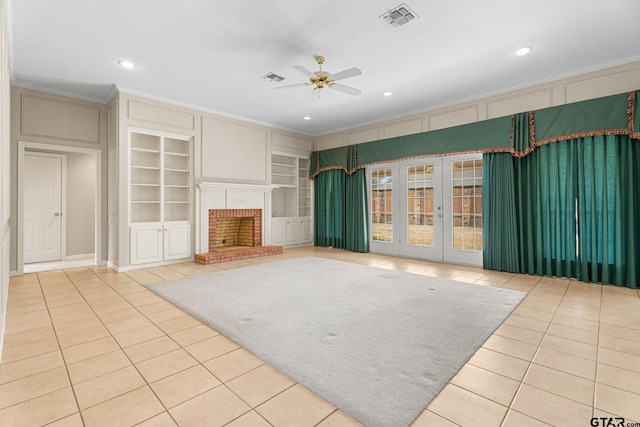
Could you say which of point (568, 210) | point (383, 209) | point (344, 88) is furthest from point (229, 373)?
point (383, 209)

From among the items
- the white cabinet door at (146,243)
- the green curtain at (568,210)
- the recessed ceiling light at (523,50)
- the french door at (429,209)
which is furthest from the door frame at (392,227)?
the white cabinet door at (146,243)

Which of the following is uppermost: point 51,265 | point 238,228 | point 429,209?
point 429,209

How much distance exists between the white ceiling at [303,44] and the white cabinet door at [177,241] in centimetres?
238

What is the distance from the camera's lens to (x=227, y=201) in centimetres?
630

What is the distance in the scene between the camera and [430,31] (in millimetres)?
3254

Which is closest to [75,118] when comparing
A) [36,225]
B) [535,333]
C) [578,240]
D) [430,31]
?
[36,225]

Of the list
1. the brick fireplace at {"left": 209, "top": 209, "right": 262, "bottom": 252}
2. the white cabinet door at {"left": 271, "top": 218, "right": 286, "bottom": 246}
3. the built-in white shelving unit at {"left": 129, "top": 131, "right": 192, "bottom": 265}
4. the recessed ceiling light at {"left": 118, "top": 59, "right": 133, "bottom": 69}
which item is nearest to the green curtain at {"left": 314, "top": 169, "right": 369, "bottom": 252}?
the white cabinet door at {"left": 271, "top": 218, "right": 286, "bottom": 246}

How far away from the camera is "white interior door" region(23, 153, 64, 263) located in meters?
5.71

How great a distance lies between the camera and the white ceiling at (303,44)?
9.51 feet

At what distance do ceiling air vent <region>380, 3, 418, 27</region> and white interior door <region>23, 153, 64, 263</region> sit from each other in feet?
21.8

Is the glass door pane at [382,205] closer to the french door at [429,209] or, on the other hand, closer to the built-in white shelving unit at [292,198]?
the french door at [429,209]

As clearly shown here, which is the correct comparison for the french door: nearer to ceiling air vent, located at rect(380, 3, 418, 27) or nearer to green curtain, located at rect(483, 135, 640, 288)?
green curtain, located at rect(483, 135, 640, 288)

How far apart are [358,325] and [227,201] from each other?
4429 mm

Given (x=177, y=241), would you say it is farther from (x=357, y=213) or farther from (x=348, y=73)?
(x=348, y=73)
